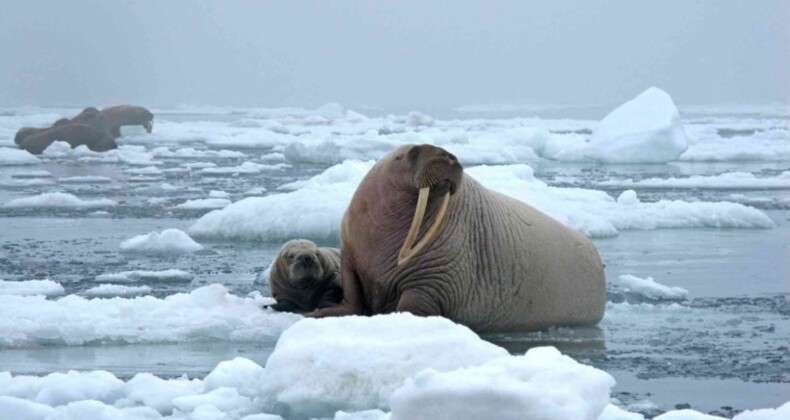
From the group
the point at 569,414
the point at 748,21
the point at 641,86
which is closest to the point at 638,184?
the point at 569,414

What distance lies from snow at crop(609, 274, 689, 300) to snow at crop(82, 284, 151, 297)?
249 centimetres

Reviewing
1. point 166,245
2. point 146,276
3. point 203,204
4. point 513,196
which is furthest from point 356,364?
point 203,204

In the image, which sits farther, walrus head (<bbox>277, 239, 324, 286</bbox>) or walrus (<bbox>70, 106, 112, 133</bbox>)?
walrus (<bbox>70, 106, 112, 133</bbox>)

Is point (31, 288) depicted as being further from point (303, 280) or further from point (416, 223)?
point (416, 223)

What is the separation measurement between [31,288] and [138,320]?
4.41 feet

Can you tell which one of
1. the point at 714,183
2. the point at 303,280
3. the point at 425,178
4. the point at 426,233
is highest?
the point at 425,178

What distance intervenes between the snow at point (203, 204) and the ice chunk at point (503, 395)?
8589mm

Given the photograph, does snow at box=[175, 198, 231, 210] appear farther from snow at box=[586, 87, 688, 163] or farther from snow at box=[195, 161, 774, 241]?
snow at box=[586, 87, 688, 163]

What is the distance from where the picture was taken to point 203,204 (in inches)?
466

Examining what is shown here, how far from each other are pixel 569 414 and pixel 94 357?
7.90 feet

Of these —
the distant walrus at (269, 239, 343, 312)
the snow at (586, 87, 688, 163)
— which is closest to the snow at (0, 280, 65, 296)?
the distant walrus at (269, 239, 343, 312)

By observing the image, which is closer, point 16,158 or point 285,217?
point 285,217

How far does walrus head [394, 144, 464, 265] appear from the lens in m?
5.45

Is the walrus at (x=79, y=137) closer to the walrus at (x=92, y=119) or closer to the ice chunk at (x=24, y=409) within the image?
the walrus at (x=92, y=119)
